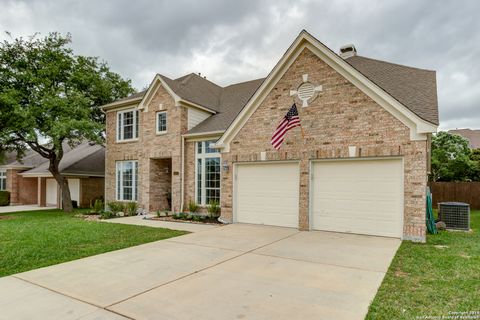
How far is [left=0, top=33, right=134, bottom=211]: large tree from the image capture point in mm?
14266

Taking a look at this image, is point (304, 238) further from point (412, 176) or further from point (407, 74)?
point (407, 74)

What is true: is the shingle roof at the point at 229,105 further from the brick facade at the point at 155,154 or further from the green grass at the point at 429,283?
the green grass at the point at 429,283

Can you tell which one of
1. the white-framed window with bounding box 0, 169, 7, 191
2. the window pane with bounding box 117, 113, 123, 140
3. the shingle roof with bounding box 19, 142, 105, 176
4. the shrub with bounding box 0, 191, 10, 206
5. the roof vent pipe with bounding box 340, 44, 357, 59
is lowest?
the shrub with bounding box 0, 191, 10, 206

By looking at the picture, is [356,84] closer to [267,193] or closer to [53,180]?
[267,193]

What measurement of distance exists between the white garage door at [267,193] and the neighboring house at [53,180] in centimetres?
1449

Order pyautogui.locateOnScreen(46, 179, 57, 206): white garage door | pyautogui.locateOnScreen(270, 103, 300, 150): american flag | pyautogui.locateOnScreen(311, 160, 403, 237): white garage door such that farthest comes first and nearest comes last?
pyautogui.locateOnScreen(46, 179, 57, 206): white garage door, pyautogui.locateOnScreen(270, 103, 300, 150): american flag, pyautogui.locateOnScreen(311, 160, 403, 237): white garage door

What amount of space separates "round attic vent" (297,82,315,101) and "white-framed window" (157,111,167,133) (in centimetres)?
760

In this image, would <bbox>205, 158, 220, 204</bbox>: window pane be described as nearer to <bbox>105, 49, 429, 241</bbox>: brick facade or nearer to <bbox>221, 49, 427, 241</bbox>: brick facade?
<bbox>105, 49, 429, 241</bbox>: brick facade

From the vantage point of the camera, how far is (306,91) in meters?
9.94

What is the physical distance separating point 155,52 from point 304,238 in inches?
489

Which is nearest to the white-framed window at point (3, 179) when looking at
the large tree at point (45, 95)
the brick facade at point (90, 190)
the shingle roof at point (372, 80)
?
the brick facade at point (90, 190)

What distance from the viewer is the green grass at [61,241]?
6.31 metres

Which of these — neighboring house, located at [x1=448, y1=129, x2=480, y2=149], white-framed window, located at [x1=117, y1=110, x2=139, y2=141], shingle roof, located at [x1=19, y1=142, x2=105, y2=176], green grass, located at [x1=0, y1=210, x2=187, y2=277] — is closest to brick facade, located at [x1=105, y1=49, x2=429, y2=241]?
green grass, located at [x1=0, y1=210, x2=187, y2=277]

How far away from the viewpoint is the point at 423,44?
13531 millimetres
